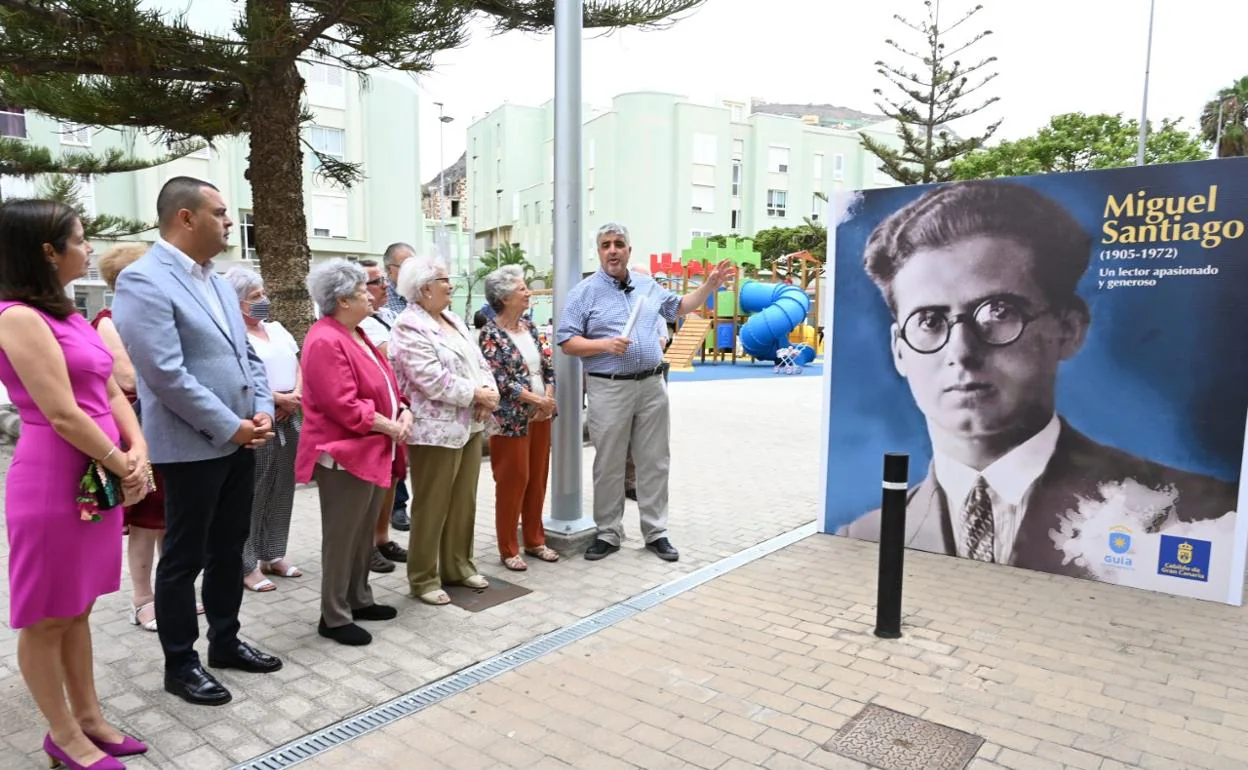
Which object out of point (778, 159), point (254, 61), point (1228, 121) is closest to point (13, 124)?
point (254, 61)

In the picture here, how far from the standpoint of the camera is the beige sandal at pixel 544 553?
5.07 metres

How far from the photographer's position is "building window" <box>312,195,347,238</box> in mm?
36469

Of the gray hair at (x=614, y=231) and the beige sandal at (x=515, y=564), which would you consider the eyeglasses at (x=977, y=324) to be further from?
the beige sandal at (x=515, y=564)

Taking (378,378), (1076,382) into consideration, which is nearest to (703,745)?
(378,378)

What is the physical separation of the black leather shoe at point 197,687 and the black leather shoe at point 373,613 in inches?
34.1

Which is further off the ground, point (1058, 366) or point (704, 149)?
point (704, 149)

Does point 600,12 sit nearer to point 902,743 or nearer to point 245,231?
point 902,743

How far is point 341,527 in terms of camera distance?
3689mm

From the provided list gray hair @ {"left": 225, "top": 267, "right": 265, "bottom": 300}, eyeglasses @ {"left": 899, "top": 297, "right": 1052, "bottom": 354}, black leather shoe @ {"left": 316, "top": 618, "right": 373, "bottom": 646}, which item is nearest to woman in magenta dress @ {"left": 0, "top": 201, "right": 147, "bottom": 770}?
black leather shoe @ {"left": 316, "top": 618, "right": 373, "bottom": 646}

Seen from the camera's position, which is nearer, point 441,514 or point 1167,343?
point 441,514

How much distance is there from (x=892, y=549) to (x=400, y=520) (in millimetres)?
3469

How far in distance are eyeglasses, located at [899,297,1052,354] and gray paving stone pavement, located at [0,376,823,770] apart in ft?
5.64

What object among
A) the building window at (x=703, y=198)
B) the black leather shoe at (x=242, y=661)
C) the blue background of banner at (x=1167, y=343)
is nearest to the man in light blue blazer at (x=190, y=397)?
the black leather shoe at (x=242, y=661)

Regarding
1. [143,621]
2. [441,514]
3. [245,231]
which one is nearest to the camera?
[143,621]
